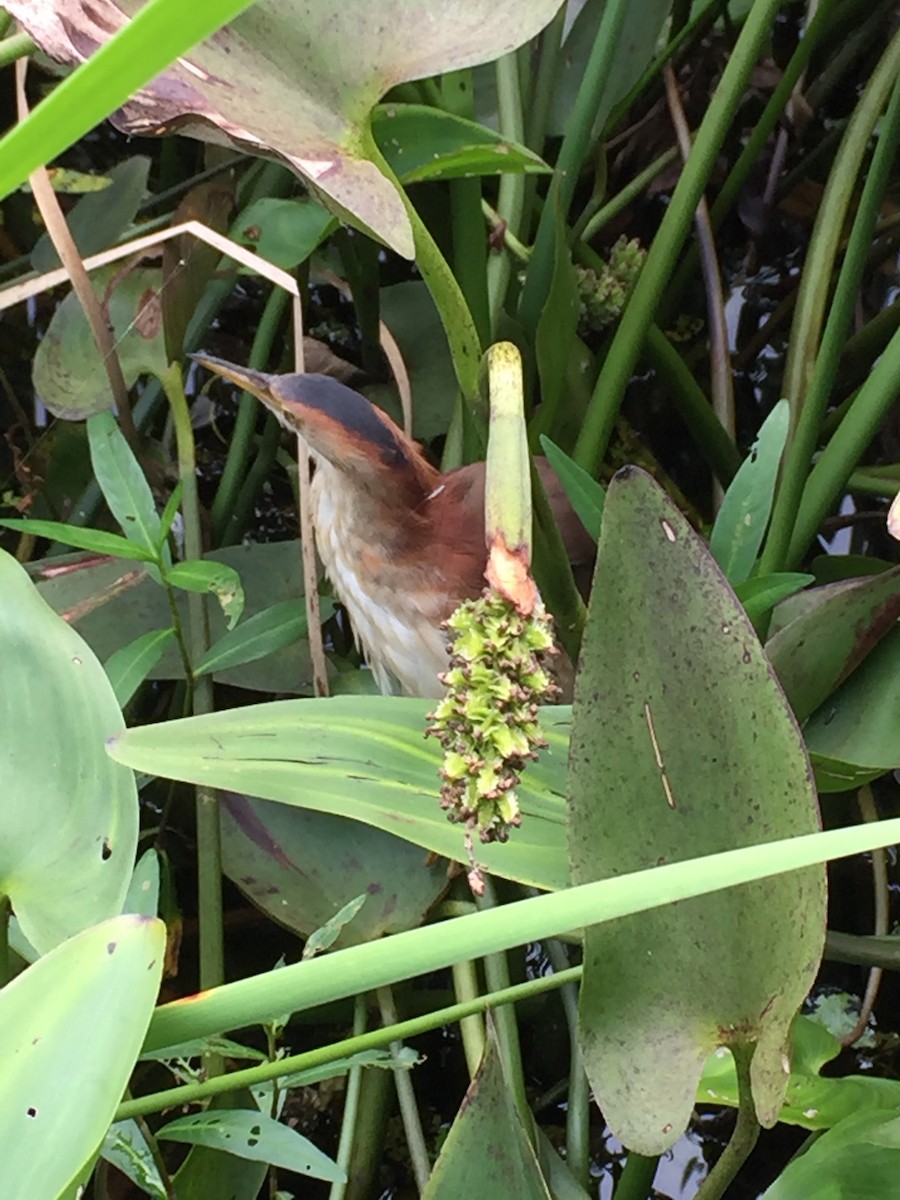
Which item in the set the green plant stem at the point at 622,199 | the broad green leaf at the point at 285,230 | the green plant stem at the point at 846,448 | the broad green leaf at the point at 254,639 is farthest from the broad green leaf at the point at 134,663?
the green plant stem at the point at 622,199

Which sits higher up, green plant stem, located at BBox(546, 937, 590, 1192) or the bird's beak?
the bird's beak

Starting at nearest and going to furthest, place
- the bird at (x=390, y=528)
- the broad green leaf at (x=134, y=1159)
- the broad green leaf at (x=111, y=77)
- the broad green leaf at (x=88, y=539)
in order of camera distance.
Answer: the broad green leaf at (x=111, y=77), the broad green leaf at (x=134, y=1159), the broad green leaf at (x=88, y=539), the bird at (x=390, y=528)

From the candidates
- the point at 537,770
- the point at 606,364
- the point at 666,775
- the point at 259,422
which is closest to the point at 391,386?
the point at 259,422

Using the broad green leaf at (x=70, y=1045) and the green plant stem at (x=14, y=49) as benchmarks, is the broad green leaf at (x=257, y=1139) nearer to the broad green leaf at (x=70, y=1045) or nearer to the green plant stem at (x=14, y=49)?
the broad green leaf at (x=70, y=1045)

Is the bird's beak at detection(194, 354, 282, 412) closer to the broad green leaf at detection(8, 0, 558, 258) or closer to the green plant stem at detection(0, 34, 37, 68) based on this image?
the green plant stem at detection(0, 34, 37, 68)

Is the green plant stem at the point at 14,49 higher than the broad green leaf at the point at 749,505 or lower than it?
higher

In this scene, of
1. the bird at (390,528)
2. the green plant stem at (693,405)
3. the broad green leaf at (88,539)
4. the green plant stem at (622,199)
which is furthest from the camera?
the green plant stem at (622,199)

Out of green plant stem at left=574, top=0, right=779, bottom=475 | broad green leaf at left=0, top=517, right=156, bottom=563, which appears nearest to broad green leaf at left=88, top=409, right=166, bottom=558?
broad green leaf at left=0, top=517, right=156, bottom=563
